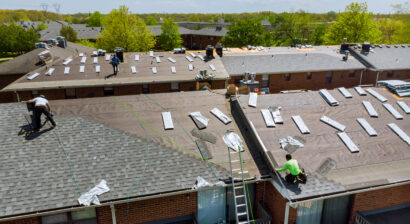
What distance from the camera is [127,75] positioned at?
24.8 metres

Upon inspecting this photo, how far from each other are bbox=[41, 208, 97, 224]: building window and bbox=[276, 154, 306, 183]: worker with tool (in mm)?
6787

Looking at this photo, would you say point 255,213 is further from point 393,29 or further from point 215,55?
point 393,29

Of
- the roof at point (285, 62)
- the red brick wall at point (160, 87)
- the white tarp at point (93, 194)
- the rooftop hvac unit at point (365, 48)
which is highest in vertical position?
the rooftop hvac unit at point (365, 48)

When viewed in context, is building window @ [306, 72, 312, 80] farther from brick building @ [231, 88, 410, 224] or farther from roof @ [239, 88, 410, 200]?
brick building @ [231, 88, 410, 224]

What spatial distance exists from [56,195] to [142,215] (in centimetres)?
296

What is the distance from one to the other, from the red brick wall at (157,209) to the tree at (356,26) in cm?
4848

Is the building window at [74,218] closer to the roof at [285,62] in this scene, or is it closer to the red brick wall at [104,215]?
the red brick wall at [104,215]

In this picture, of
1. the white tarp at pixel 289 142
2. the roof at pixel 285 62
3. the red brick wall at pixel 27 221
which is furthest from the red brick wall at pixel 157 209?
the roof at pixel 285 62

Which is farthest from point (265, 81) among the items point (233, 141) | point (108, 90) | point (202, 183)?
point (202, 183)

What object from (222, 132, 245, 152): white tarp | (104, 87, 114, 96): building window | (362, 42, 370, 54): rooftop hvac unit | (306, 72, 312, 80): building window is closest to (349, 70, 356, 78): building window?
(362, 42, 370, 54): rooftop hvac unit

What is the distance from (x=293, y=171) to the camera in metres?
9.82

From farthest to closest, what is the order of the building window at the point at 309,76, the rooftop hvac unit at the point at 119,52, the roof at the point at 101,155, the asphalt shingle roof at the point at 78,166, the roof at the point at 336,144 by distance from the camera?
1. the building window at the point at 309,76
2. the rooftop hvac unit at the point at 119,52
3. the roof at the point at 336,144
4. the roof at the point at 101,155
5. the asphalt shingle roof at the point at 78,166

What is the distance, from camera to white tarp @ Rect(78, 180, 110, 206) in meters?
9.23

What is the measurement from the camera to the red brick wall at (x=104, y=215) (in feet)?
32.7
